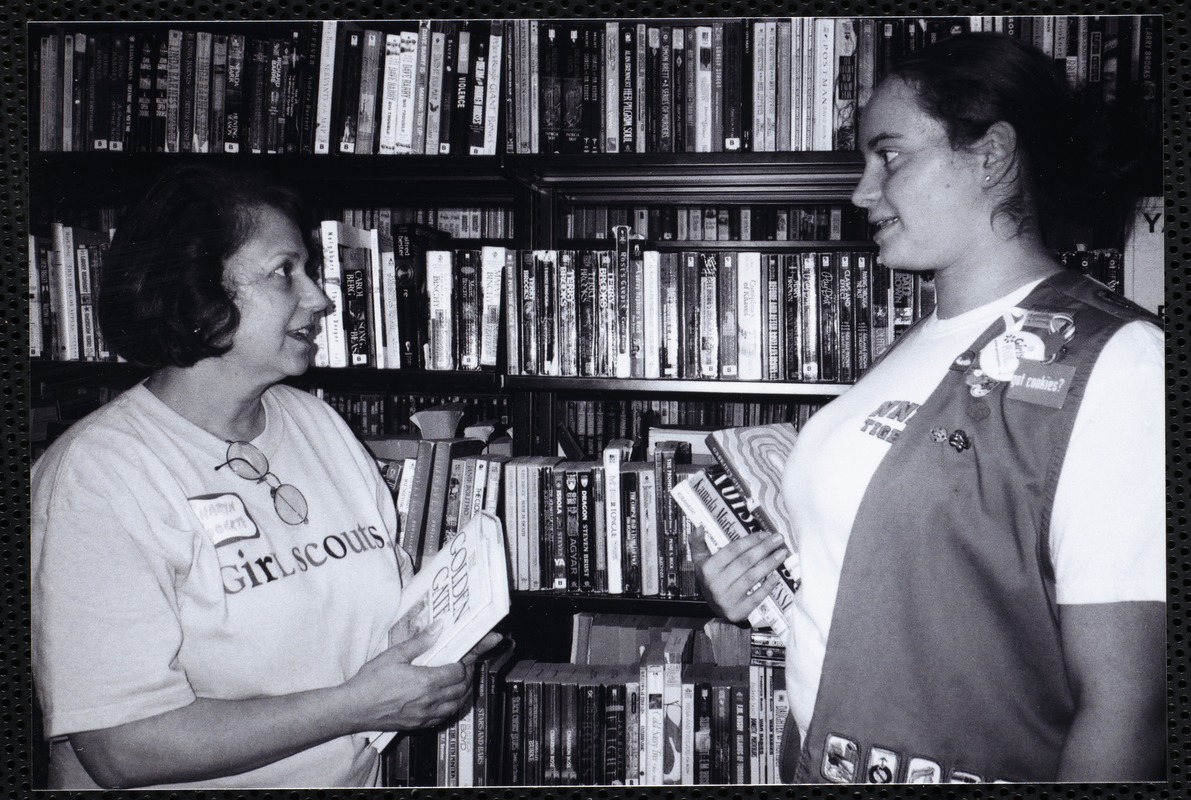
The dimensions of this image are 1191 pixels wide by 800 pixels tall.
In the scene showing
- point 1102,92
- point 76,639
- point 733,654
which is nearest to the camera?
point 76,639

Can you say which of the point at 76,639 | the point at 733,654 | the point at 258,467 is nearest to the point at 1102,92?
the point at 733,654

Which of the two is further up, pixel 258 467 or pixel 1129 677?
pixel 258 467

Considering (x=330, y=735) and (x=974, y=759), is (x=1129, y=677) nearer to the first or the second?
(x=974, y=759)

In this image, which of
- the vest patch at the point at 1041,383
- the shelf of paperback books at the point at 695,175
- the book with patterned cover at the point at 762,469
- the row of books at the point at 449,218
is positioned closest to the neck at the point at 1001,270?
the vest patch at the point at 1041,383

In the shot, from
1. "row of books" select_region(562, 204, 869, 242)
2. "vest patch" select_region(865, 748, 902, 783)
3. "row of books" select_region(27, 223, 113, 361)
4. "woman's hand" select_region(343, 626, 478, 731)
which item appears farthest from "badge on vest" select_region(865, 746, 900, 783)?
"row of books" select_region(562, 204, 869, 242)

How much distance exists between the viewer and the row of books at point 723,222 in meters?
2.63

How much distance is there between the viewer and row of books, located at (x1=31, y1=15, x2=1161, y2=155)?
4.63 ft

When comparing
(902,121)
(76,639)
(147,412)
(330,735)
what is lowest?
(330,735)

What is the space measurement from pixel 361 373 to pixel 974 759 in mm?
1329

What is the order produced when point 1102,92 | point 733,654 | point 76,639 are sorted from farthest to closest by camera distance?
point 733,654 < point 1102,92 < point 76,639

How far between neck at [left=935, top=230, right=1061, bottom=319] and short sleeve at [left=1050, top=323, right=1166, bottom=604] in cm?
17

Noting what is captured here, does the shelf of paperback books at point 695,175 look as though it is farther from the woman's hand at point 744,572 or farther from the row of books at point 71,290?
the row of books at point 71,290

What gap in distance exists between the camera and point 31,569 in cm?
102

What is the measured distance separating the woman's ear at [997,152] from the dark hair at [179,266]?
1151 millimetres
